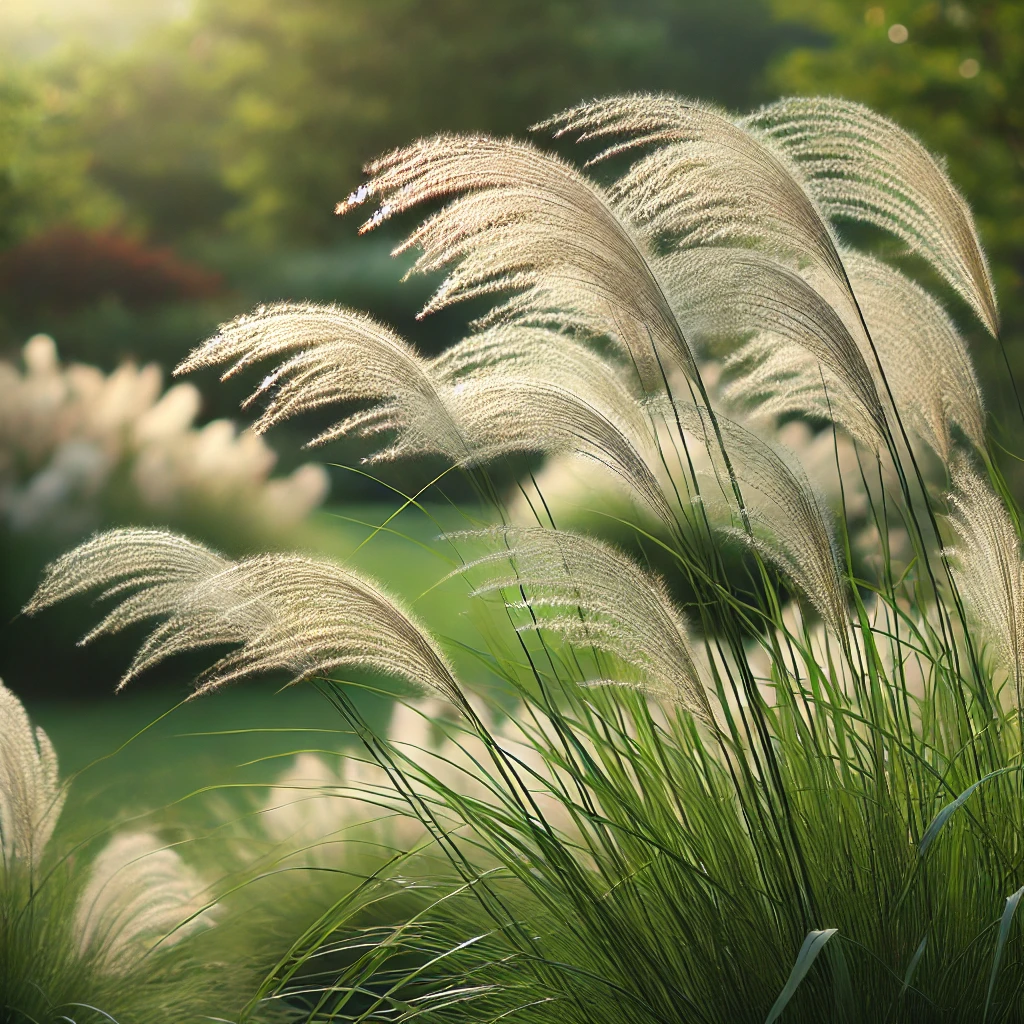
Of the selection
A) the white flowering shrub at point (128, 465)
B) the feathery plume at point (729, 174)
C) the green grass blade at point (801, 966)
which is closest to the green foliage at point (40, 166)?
the white flowering shrub at point (128, 465)

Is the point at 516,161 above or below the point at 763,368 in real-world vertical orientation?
above

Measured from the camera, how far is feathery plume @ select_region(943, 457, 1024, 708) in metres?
1.02

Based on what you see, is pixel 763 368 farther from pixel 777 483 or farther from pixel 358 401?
pixel 358 401

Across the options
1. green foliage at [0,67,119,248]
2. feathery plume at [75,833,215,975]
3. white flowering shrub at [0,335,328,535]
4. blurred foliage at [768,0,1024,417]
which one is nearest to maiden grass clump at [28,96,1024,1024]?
feathery plume at [75,833,215,975]

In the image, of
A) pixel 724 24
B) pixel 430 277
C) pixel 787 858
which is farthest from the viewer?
pixel 430 277

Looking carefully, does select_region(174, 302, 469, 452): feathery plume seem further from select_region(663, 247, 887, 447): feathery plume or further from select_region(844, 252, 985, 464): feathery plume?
select_region(844, 252, 985, 464): feathery plume

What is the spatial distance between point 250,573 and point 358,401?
238 centimetres

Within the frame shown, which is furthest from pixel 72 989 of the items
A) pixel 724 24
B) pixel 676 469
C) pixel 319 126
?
pixel 724 24

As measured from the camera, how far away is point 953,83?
288 cm

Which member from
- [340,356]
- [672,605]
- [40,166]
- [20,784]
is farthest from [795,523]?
[40,166]

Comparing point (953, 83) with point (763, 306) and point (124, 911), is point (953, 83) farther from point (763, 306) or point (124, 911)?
point (124, 911)

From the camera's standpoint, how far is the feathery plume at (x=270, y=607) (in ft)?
3.09

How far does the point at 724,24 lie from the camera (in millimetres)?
2912

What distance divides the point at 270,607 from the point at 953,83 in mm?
2692
